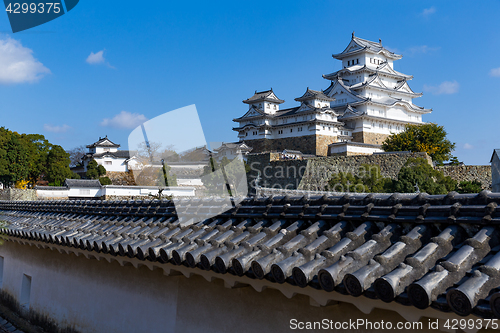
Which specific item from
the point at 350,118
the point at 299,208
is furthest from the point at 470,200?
the point at 350,118

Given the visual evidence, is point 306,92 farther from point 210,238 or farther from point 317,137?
point 210,238

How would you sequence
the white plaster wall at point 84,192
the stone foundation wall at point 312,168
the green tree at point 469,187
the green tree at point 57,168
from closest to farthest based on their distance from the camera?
1. the green tree at point 469,187
2. the white plaster wall at point 84,192
3. the stone foundation wall at point 312,168
4. the green tree at point 57,168

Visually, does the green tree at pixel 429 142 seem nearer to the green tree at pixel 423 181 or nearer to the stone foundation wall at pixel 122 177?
the green tree at pixel 423 181

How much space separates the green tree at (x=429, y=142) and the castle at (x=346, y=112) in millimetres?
4000

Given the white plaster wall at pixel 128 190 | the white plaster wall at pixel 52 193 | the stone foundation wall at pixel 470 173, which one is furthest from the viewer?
the white plaster wall at pixel 128 190

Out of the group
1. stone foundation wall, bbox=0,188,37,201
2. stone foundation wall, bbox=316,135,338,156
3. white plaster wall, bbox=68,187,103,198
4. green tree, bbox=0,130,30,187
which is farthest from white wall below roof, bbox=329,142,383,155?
green tree, bbox=0,130,30,187

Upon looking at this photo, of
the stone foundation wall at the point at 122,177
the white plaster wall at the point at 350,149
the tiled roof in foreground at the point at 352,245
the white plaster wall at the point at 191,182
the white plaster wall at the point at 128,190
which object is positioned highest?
the white plaster wall at the point at 350,149

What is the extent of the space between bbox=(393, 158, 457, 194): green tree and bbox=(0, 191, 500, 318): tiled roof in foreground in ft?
69.4

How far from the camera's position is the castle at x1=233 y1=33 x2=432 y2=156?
35.9m

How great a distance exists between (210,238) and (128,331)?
6.13 feet

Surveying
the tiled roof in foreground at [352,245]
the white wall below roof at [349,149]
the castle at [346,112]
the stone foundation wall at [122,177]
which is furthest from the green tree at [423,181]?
the stone foundation wall at [122,177]

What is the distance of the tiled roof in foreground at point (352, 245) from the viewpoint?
6.10ft

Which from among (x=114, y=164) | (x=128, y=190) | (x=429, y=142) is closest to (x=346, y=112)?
(x=429, y=142)

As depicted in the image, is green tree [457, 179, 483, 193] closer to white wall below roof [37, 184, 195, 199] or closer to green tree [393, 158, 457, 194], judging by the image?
green tree [393, 158, 457, 194]
